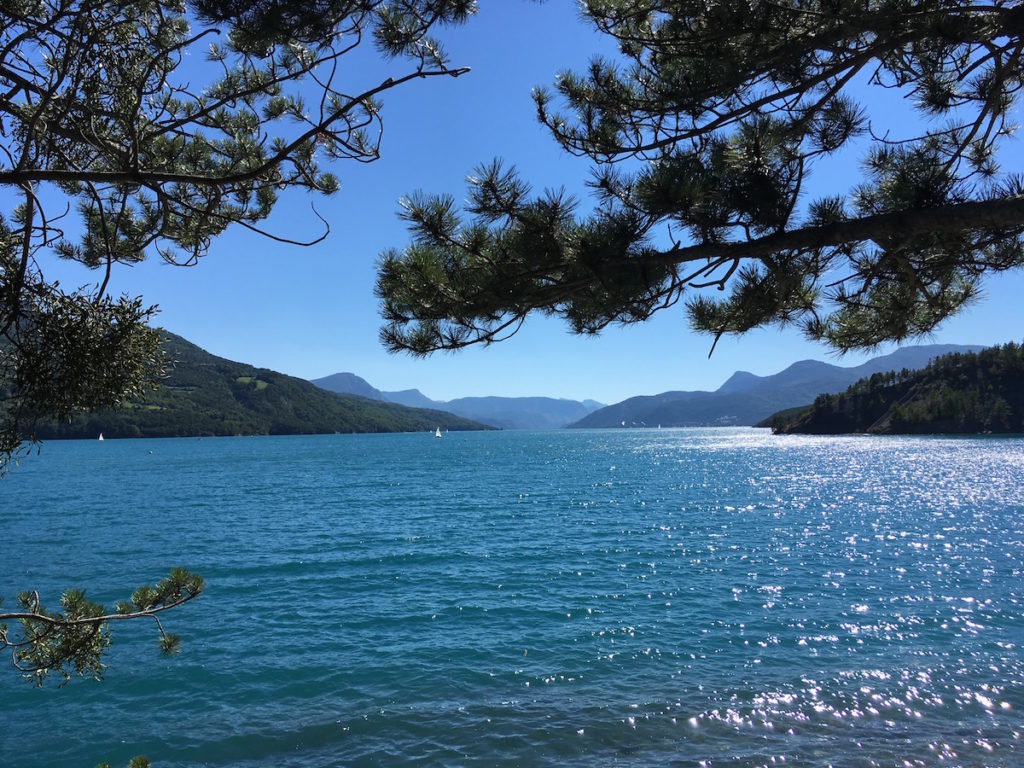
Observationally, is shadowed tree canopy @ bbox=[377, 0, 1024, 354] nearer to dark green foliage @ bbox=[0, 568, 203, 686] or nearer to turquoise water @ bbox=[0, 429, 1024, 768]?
dark green foliage @ bbox=[0, 568, 203, 686]

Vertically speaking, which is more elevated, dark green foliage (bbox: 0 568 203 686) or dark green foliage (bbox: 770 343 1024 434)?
dark green foliage (bbox: 770 343 1024 434)

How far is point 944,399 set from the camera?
125688 millimetres

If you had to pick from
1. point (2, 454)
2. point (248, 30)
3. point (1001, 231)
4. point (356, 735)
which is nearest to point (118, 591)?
point (356, 735)

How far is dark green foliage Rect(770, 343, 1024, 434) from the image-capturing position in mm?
118875

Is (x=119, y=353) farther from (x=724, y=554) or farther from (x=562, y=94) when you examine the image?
(x=724, y=554)

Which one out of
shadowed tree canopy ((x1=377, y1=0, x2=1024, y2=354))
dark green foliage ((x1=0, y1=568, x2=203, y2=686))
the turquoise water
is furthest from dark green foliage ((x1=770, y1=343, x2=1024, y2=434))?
dark green foliage ((x1=0, y1=568, x2=203, y2=686))

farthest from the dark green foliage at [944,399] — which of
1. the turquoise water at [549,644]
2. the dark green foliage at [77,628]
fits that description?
the dark green foliage at [77,628]

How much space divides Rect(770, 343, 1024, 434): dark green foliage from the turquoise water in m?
116

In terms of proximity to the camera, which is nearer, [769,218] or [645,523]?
[769,218]

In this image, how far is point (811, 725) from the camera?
8578mm

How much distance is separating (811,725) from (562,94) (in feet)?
29.7

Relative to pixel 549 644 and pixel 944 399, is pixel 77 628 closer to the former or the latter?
pixel 549 644

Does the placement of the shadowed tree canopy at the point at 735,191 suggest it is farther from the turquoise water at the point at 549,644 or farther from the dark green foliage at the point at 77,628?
the turquoise water at the point at 549,644

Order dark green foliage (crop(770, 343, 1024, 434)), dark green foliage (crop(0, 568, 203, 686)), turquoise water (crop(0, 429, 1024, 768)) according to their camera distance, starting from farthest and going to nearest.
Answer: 1. dark green foliage (crop(770, 343, 1024, 434))
2. turquoise water (crop(0, 429, 1024, 768))
3. dark green foliage (crop(0, 568, 203, 686))
